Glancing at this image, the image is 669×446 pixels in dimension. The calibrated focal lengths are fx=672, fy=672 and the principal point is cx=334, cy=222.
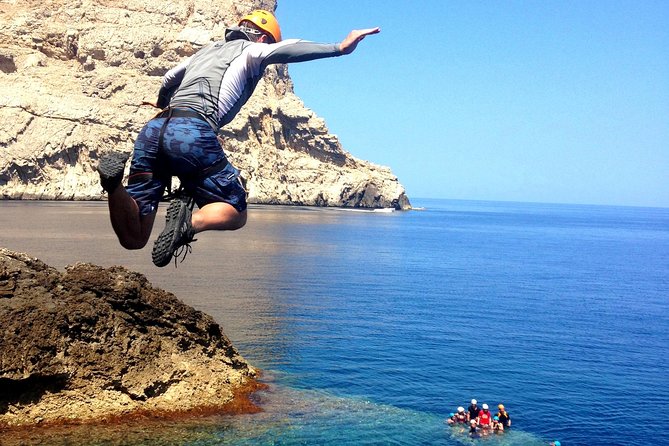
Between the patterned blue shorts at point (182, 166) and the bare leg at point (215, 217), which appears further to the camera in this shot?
the bare leg at point (215, 217)

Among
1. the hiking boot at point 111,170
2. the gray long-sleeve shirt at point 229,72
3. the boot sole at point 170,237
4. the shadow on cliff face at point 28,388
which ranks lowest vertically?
the shadow on cliff face at point 28,388

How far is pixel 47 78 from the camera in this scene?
121250mm

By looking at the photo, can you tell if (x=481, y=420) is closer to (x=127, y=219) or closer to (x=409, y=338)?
(x=409, y=338)

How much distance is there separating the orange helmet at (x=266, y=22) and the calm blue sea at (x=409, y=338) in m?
13.7

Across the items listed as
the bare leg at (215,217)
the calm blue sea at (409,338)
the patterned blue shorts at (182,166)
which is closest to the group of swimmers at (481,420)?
the calm blue sea at (409,338)

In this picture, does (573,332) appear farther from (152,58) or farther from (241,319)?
(152,58)

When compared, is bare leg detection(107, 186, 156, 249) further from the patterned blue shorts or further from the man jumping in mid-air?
the patterned blue shorts

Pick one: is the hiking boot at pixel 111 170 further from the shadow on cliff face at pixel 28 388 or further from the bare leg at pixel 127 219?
the shadow on cliff face at pixel 28 388

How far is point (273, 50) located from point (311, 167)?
144 metres

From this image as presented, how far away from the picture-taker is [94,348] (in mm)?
17500

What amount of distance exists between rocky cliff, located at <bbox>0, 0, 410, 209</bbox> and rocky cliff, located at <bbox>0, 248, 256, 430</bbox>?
88908 mm

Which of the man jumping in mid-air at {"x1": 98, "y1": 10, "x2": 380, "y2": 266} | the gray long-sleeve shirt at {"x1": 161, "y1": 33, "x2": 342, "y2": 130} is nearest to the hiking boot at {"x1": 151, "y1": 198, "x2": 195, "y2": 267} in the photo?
the man jumping in mid-air at {"x1": 98, "y1": 10, "x2": 380, "y2": 266}

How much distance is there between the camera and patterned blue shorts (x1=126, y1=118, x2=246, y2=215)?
17.2ft

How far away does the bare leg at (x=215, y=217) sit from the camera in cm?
544
